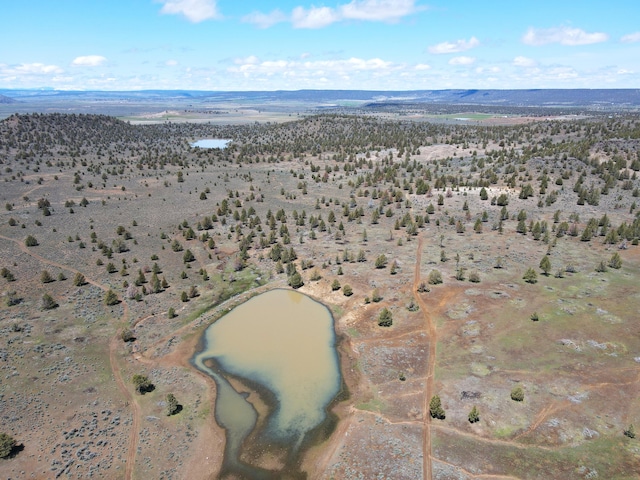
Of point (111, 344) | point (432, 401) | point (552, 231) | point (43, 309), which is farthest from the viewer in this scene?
point (552, 231)

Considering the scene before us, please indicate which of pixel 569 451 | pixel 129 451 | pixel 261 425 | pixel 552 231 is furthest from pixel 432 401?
pixel 552 231

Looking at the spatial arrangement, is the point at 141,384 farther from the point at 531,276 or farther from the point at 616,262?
the point at 616,262

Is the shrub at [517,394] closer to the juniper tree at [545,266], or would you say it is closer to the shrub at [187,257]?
the juniper tree at [545,266]

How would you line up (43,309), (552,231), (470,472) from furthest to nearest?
(552,231), (43,309), (470,472)

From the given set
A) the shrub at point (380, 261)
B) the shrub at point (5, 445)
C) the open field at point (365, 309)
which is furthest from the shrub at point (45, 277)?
the shrub at point (380, 261)

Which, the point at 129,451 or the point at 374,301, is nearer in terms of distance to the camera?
the point at 129,451

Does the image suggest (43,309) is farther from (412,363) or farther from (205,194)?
(205,194)

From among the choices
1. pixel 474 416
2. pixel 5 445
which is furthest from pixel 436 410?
pixel 5 445
